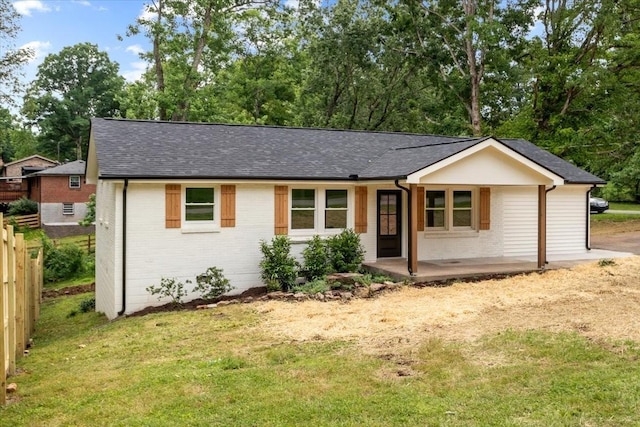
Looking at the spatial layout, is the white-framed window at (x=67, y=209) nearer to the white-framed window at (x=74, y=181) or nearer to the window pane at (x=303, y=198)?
the white-framed window at (x=74, y=181)

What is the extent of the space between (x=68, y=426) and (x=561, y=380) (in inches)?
197

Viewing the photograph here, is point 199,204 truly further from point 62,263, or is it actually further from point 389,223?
point 62,263

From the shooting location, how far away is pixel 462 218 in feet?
52.6

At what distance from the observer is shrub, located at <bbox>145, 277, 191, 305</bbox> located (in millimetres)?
12289

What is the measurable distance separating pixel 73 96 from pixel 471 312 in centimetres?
6047

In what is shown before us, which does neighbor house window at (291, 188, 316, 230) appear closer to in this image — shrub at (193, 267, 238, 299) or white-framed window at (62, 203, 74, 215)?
shrub at (193, 267, 238, 299)

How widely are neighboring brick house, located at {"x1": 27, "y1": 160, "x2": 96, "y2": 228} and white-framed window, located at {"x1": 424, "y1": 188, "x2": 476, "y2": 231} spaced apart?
2968cm

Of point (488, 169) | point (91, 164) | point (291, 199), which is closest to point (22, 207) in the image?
point (91, 164)

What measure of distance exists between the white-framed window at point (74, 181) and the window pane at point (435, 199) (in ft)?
101

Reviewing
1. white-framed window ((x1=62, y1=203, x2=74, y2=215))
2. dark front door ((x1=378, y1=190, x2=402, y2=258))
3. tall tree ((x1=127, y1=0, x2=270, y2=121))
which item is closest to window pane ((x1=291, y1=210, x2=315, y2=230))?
dark front door ((x1=378, y1=190, x2=402, y2=258))

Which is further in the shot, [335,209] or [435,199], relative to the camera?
[435,199]

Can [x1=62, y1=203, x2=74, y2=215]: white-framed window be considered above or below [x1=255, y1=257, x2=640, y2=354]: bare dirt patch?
above

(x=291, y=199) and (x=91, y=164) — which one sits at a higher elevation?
(x=91, y=164)

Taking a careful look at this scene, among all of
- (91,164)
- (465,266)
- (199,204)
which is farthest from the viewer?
(91,164)
